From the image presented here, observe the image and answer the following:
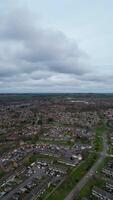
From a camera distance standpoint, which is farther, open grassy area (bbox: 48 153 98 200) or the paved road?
open grassy area (bbox: 48 153 98 200)

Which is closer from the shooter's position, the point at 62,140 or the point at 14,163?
the point at 14,163

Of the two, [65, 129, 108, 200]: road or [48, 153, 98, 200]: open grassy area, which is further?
[48, 153, 98, 200]: open grassy area

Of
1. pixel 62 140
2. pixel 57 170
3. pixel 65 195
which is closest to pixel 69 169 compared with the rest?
pixel 57 170

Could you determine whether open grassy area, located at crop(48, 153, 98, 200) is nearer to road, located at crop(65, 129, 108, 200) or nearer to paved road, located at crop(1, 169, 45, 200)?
road, located at crop(65, 129, 108, 200)

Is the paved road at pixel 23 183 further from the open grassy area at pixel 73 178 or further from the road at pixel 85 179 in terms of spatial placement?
the road at pixel 85 179

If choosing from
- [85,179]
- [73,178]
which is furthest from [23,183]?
[85,179]

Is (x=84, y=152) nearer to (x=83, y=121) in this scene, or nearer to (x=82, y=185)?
(x=82, y=185)

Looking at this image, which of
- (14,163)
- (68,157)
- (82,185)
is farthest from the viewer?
(68,157)

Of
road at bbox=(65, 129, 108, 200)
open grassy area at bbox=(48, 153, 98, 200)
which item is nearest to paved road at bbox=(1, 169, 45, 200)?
open grassy area at bbox=(48, 153, 98, 200)
